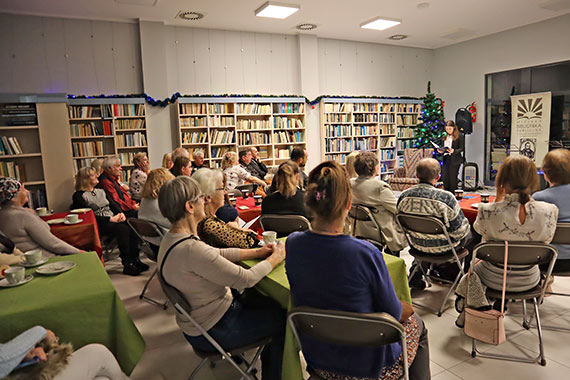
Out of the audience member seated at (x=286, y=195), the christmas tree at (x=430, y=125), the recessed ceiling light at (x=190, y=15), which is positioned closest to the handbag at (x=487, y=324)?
the audience member seated at (x=286, y=195)

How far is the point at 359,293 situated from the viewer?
1648mm

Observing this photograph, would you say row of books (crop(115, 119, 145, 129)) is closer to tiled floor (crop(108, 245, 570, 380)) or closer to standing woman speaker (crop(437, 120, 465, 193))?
tiled floor (crop(108, 245, 570, 380))

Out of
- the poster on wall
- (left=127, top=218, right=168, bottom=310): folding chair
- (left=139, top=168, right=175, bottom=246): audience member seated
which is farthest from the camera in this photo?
the poster on wall

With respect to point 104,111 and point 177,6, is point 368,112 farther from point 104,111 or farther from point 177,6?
point 104,111

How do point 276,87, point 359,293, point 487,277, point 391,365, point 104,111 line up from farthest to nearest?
point 276,87, point 104,111, point 487,277, point 391,365, point 359,293

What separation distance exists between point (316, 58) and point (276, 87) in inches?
48.2

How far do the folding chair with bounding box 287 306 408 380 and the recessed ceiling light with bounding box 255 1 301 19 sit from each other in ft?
20.8

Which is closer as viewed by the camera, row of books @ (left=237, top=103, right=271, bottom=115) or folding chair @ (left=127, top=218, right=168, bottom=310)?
folding chair @ (left=127, top=218, right=168, bottom=310)

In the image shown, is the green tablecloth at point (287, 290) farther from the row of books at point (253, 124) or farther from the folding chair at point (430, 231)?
the row of books at point (253, 124)

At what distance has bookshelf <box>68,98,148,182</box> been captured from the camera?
7391mm

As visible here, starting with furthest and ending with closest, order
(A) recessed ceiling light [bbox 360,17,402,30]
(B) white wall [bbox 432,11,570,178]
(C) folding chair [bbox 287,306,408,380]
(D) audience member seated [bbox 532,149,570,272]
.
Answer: (B) white wall [bbox 432,11,570,178] → (A) recessed ceiling light [bbox 360,17,402,30] → (D) audience member seated [bbox 532,149,570,272] → (C) folding chair [bbox 287,306,408,380]

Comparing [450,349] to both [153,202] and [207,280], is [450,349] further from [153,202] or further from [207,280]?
[153,202]

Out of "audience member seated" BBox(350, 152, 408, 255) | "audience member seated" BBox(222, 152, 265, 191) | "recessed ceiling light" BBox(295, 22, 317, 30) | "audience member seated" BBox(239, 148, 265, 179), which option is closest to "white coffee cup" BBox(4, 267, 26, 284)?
"audience member seated" BBox(350, 152, 408, 255)

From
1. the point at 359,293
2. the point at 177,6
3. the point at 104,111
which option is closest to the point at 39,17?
the point at 104,111
